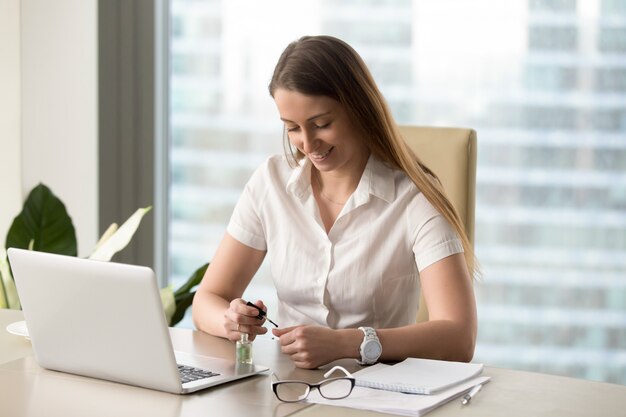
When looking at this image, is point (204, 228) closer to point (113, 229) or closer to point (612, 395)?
point (113, 229)

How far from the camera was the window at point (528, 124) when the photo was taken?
3.06 metres

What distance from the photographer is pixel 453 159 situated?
2242 millimetres

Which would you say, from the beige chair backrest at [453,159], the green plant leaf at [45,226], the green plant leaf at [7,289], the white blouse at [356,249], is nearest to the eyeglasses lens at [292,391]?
the white blouse at [356,249]

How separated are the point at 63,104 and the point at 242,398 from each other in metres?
2.17

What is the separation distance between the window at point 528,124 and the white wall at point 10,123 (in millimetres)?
785

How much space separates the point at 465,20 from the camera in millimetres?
3174

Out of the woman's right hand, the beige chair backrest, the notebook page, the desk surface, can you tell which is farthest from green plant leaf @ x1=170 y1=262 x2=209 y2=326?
the notebook page

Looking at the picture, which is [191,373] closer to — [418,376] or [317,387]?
[317,387]

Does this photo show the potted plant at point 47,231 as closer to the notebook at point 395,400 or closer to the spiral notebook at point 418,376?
the spiral notebook at point 418,376

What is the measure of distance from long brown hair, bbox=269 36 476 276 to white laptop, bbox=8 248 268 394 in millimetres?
594

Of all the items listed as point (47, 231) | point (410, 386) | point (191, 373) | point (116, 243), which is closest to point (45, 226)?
point (47, 231)

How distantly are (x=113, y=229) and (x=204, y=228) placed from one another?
87 cm

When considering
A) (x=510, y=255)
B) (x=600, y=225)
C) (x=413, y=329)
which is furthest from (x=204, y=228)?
(x=413, y=329)

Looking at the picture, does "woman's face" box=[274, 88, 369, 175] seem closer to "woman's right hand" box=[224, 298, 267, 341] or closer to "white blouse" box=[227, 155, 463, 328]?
"white blouse" box=[227, 155, 463, 328]
